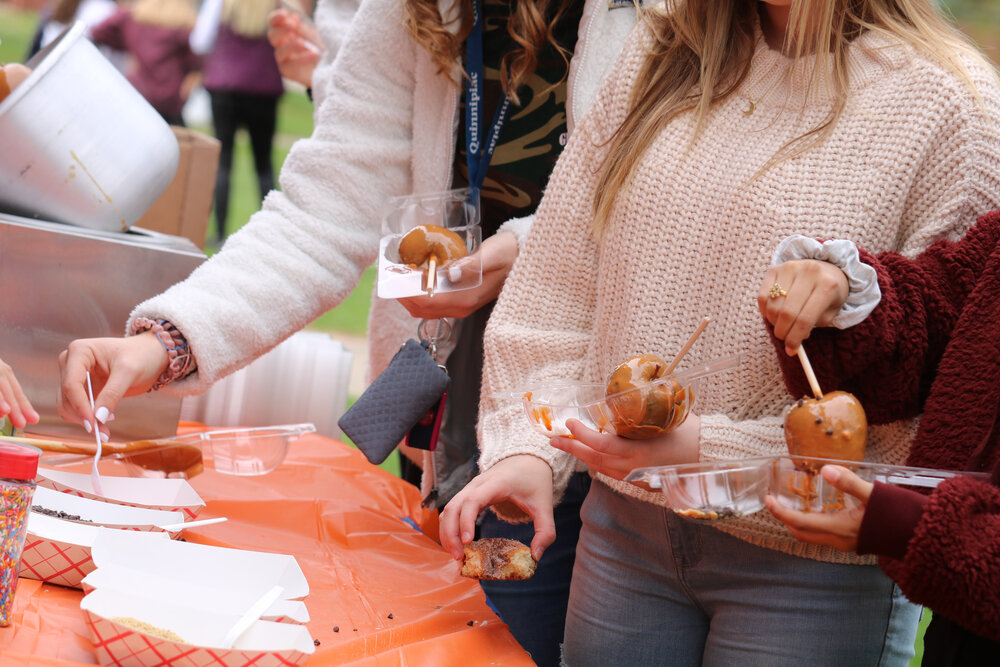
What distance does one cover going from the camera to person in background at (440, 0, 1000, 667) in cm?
116

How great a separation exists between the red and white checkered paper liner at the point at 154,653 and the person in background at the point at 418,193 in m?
0.59

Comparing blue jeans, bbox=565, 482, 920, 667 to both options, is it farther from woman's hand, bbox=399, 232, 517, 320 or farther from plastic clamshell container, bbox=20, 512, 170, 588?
plastic clamshell container, bbox=20, 512, 170, 588

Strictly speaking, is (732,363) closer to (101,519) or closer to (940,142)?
(940,142)

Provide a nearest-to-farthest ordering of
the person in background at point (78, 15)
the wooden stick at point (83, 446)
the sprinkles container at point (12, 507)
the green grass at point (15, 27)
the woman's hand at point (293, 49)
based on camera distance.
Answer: the sprinkles container at point (12, 507) → the wooden stick at point (83, 446) → the woman's hand at point (293, 49) → the person in background at point (78, 15) → the green grass at point (15, 27)

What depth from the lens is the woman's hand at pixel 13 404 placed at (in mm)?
1296

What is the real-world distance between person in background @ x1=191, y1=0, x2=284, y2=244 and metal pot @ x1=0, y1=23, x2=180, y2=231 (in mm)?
3932

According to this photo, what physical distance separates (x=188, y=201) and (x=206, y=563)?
161cm

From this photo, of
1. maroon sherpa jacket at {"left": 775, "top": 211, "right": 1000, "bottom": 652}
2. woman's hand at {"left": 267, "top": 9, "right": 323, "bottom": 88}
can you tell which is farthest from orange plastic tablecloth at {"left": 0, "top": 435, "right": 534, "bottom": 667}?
woman's hand at {"left": 267, "top": 9, "right": 323, "bottom": 88}

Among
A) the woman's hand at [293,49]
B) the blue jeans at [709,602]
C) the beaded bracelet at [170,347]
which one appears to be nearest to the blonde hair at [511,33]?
the beaded bracelet at [170,347]

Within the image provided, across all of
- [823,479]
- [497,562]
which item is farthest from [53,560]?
[823,479]

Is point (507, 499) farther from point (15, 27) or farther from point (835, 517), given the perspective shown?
point (15, 27)

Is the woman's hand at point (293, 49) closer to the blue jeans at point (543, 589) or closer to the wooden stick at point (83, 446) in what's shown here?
the wooden stick at point (83, 446)

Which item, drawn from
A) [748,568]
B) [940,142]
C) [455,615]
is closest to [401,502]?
[455,615]

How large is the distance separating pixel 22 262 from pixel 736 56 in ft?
4.20
